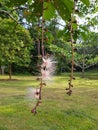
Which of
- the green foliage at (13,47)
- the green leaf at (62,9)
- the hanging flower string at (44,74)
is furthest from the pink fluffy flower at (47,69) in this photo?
the green foliage at (13,47)

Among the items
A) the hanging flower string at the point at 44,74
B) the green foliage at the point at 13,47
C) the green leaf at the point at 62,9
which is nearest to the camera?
the hanging flower string at the point at 44,74

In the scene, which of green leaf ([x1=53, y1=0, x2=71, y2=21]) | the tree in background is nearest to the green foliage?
the tree in background

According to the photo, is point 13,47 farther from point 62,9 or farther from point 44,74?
point 44,74

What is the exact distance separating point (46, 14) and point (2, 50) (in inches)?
946

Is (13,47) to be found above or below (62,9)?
above

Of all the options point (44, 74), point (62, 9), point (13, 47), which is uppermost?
point (13, 47)

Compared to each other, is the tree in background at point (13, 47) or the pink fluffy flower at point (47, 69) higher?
the tree in background at point (13, 47)

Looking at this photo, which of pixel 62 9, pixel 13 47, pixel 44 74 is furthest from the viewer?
pixel 13 47

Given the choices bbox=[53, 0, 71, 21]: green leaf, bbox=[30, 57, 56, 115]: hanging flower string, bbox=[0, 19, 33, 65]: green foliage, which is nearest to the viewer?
bbox=[30, 57, 56, 115]: hanging flower string

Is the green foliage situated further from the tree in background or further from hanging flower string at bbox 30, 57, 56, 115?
hanging flower string at bbox 30, 57, 56, 115

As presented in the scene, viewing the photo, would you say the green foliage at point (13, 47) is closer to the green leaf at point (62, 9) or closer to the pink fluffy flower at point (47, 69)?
the green leaf at point (62, 9)

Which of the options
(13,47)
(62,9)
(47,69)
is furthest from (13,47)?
(47,69)

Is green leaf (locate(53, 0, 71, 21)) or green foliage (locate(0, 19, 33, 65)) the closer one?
green leaf (locate(53, 0, 71, 21))

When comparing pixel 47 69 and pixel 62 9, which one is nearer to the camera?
pixel 47 69
